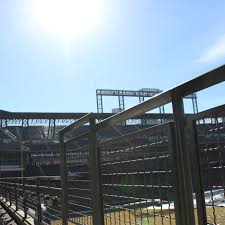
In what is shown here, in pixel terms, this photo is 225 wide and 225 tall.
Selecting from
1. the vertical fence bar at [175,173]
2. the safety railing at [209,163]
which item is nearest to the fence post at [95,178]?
the vertical fence bar at [175,173]

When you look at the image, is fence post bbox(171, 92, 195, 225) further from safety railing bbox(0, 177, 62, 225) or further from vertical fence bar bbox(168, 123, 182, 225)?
safety railing bbox(0, 177, 62, 225)

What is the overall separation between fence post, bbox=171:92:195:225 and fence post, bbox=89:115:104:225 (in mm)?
1576

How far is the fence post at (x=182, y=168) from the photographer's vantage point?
2482 millimetres

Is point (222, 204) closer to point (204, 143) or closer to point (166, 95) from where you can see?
point (204, 143)

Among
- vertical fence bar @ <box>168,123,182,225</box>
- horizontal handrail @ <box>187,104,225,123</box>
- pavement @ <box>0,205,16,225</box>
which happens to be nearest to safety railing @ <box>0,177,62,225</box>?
pavement @ <box>0,205,16,225</box>

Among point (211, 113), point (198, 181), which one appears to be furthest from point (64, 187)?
point (211, 113)

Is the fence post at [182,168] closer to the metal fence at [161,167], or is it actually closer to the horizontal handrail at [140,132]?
the metal fence at [161,167]

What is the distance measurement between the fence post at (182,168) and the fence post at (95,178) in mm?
1576

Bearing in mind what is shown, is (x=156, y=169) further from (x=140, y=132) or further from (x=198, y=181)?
(x=198, y=181)

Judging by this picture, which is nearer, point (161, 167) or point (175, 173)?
point (175, 173)

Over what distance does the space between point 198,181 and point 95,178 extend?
184cm

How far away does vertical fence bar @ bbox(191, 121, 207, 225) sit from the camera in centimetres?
237

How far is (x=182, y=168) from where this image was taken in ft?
8.21

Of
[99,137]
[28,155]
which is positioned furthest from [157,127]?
[28,155]
